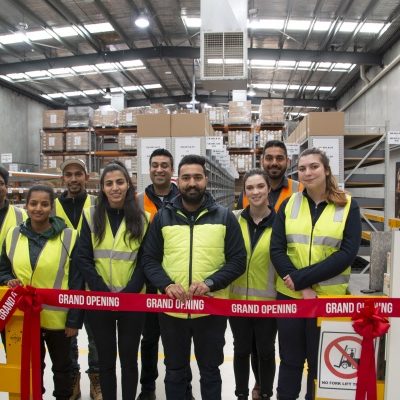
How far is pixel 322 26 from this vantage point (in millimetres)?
9539

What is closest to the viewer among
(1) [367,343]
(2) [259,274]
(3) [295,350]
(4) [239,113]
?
(1) [367,343]

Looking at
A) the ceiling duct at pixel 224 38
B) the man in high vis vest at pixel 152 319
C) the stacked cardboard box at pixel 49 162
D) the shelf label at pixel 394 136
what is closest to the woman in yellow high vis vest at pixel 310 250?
the man in high vis vest at pixel 152 319

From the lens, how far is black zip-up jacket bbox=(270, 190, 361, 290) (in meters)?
2.15

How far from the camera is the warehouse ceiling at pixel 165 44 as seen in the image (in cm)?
851

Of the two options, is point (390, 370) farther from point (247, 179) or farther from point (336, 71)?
point (336, 71)

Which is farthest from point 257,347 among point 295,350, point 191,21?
point 191,21

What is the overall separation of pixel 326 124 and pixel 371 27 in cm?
610

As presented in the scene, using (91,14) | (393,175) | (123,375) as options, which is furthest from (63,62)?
(123,375)

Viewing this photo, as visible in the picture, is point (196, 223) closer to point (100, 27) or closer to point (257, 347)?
point (257, 347)

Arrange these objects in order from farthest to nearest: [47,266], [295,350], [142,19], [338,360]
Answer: [142,19] < [47,266] < [295,350] < [338,360]

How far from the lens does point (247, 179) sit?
2.60 meters

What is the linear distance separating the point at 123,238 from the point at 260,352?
1145mm

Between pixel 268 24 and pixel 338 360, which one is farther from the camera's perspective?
pixel 268 24

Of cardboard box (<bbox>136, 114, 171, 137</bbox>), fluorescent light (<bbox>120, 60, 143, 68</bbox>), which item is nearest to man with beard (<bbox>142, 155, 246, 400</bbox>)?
cardboard box (<bbox>136, 114, 171, 137</bbox>)
